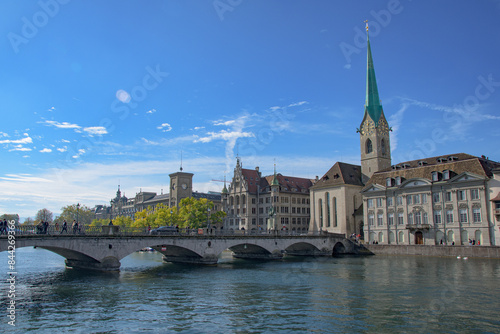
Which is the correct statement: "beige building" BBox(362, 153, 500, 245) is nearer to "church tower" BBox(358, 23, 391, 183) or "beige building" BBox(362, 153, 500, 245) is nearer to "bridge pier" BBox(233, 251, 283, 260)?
"church tower" BBox(358, 23, 391, 183)

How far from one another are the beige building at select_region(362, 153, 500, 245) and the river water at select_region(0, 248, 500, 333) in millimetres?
27161

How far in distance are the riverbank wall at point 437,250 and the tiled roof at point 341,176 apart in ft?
68.5

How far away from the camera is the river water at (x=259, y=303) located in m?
21.0

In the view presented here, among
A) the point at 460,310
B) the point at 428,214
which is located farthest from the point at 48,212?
the point at 460,310

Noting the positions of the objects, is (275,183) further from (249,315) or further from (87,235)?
(249,315)

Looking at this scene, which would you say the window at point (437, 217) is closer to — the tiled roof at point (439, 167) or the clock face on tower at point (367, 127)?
the tiled roof at point (439, 167)

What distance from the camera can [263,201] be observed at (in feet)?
371

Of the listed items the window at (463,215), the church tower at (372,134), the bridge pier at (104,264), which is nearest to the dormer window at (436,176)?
the window at (463,215)

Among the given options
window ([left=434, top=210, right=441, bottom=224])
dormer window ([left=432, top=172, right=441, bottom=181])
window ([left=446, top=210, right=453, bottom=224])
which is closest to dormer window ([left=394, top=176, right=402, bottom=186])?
dormer window ([left=432, top=172, right=441, bottom=181])

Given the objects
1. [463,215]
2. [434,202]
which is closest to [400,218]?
[434,202]

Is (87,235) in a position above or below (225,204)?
below

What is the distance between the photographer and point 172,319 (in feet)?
74.5

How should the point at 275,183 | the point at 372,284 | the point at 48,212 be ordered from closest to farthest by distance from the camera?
the point at 372,284 < the point at 275,183 < the point at 48,212

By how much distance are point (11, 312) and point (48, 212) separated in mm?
194106
